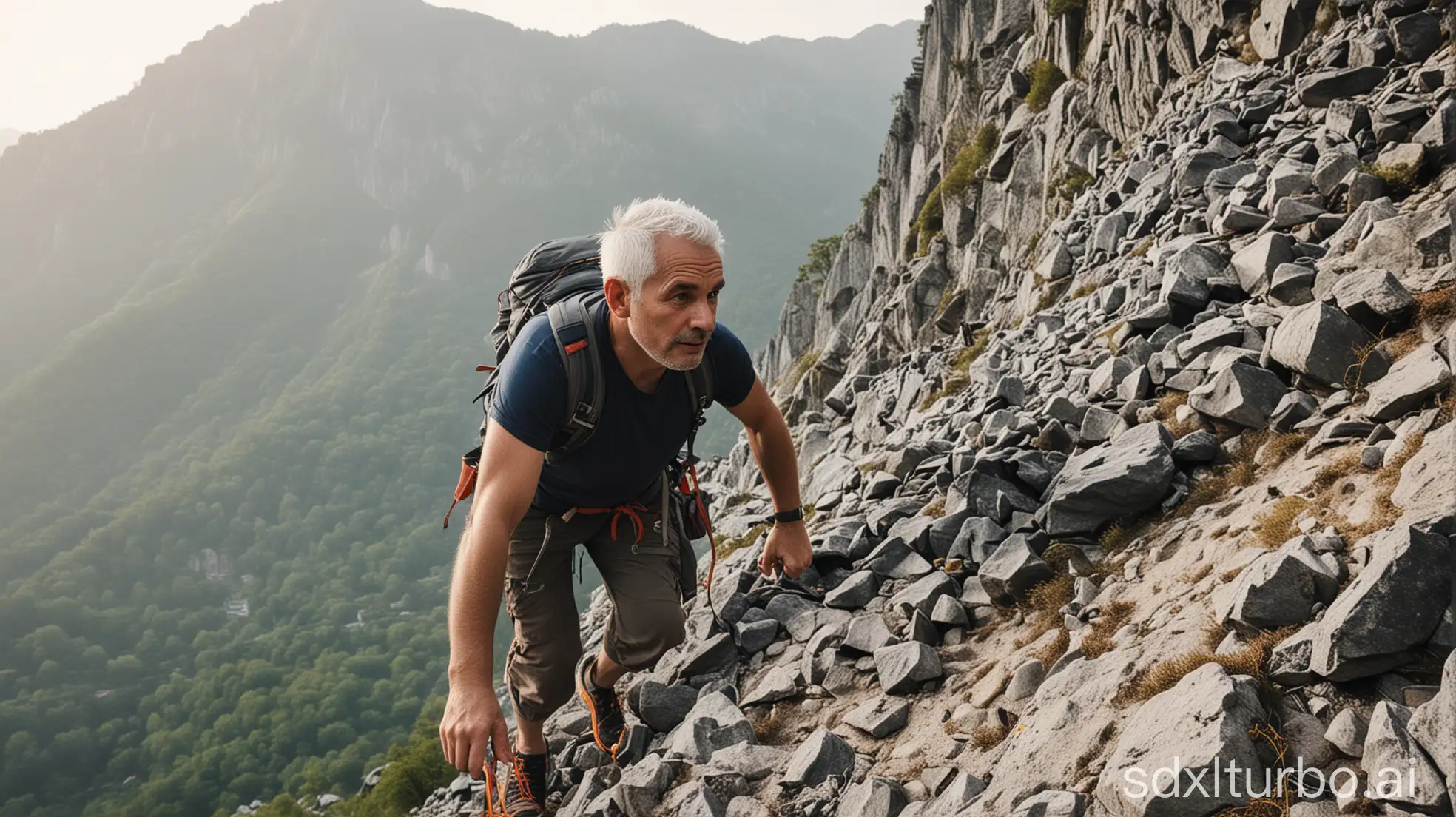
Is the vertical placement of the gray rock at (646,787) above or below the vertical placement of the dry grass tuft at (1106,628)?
below

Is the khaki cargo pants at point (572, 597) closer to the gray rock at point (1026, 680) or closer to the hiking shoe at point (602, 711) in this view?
the hiking shoe at point (602, 711)

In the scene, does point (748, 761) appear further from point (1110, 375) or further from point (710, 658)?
point (1110, 375)

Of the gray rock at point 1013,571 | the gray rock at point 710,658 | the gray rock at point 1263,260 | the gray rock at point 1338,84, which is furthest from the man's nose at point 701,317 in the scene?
the gray rock at point 1338,84

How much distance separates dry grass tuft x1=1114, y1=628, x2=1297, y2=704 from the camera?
359 cm

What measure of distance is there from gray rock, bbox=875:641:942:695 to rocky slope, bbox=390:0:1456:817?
38 millimetres

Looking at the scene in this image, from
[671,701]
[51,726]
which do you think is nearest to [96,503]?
[51,726]

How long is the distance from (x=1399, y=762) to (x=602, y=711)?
19.2 ft

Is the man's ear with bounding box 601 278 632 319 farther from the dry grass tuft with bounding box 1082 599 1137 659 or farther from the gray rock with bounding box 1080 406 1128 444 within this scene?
the gray rock with bounding box 1080 406 1128 444

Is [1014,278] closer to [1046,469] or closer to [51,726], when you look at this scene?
[1046,469]

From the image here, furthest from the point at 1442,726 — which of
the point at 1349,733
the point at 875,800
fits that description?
the point at 875,800

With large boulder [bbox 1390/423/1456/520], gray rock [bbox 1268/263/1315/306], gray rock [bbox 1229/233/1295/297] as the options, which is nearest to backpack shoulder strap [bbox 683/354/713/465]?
large boulder [bbox 1390/423/1456/520]

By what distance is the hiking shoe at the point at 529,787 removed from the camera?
259 inches

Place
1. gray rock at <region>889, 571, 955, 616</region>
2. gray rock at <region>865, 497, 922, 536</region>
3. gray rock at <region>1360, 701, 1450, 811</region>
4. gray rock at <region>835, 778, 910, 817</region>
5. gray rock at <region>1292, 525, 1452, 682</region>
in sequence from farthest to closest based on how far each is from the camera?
1. gray rock at <region>865, 497, 922, 536</region>
2. gray rock at <region>889, 571, 955, 616</region>
3. gray rock at <region>835, 778, 910, 817</region>
4. gray rock at <region>1292, 525, 1452, 682</region>
5. gray rock at <region>1360, 701, 1450, 811</region>

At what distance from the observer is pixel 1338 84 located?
519 inches
